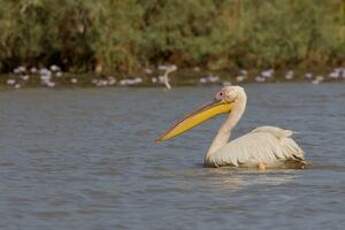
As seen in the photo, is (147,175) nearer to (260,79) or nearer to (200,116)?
(200,116)

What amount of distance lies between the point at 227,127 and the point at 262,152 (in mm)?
857

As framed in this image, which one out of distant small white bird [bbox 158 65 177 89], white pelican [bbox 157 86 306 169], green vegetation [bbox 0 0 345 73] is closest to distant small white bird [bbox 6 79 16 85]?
green vegetation [bbox 0 0 345 73]

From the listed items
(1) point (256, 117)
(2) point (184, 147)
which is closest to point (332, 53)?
(1) point (256, 117)

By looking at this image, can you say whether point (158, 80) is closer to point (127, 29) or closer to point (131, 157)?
point (127, 29)

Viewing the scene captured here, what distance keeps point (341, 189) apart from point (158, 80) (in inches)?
480

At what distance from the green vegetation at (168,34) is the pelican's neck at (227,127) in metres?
10.4

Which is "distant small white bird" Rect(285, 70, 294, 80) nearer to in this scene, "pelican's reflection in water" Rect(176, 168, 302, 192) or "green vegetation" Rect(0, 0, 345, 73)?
"green vegetation" Rect(0, 0, 345, 73)

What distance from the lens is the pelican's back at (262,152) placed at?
35.0ft

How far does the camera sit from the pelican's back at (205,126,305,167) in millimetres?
10672

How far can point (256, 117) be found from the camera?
15.7 meters

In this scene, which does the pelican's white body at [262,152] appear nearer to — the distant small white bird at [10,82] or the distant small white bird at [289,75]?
the distant small white bird at [10,82]

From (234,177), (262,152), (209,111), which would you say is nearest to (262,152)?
(262,152)

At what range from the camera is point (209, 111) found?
11680 mm

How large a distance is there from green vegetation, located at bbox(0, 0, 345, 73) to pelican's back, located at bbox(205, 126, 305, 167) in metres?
11.3
